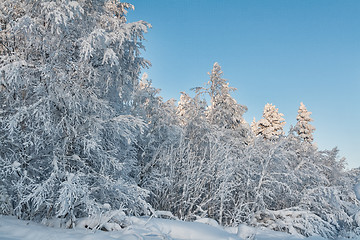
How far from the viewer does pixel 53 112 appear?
6.38 m

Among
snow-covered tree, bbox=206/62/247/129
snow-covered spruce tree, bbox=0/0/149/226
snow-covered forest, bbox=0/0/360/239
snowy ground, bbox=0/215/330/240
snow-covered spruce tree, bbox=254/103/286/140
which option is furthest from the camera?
snow-covered spruce tree, bbox=254/103/286/140

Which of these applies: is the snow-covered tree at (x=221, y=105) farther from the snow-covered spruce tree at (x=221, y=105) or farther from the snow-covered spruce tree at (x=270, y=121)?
the snow-covered spruce tree at (x=270, y=121)

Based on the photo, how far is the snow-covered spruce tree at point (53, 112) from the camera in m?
5.63

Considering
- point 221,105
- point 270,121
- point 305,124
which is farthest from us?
point 270,121

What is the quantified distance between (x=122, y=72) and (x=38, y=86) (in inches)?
103

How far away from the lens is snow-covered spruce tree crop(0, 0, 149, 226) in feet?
18.5

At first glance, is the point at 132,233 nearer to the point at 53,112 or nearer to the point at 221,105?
the point at 53,112

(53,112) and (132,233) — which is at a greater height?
(53,112)

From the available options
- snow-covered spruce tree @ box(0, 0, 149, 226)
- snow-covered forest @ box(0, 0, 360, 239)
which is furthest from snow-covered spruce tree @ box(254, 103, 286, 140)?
snow-covered spruce tree @ box(0, 0, 149, 226)

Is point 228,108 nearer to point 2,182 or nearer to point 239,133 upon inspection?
point 239,133

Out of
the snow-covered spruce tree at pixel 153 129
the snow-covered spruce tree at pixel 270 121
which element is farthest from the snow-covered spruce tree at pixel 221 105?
the snow-covered spruce tree at pixel 270 121

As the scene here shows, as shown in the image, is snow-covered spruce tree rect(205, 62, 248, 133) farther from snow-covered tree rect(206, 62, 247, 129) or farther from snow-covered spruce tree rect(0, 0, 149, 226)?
snow-covered spruce tree rect(0, 0, 149, 226)

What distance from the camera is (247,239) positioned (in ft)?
16.1

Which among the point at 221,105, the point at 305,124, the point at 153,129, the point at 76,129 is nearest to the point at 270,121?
the point at 305,124
